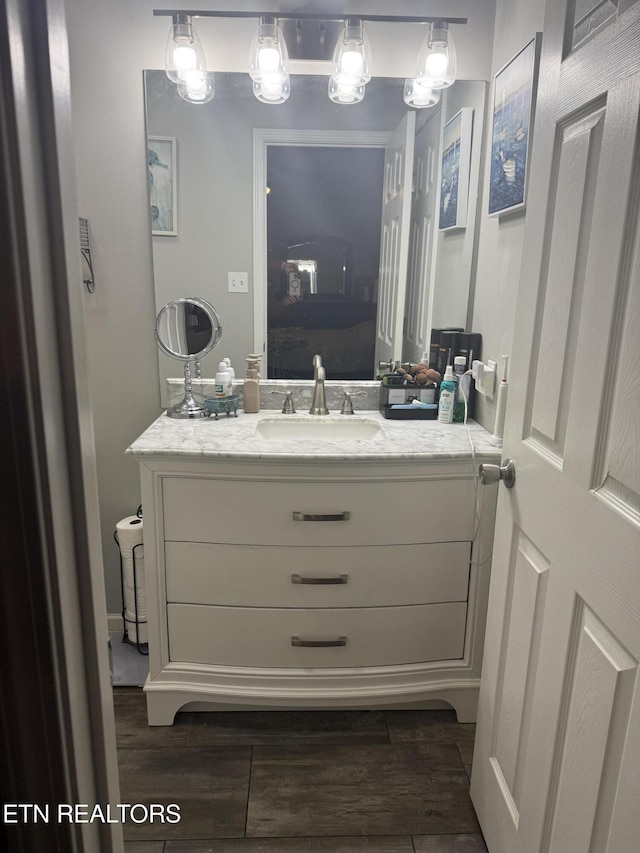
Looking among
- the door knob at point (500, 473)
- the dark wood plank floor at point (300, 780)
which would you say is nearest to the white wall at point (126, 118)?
the dark wood plank floor at point (300, 780)

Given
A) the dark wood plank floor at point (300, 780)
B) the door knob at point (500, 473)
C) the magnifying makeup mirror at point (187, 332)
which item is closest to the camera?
the door knob at point (500, 473)

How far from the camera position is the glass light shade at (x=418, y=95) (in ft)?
6.24

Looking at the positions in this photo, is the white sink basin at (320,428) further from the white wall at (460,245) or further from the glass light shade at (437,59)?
the glass light shade at (437,59)

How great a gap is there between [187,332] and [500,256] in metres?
1.08

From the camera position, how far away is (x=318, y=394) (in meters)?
2.07

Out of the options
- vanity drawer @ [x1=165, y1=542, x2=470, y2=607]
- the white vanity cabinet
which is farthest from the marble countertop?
vanity drawer @ [x1=165, y1=542, x2=470, y2=607]

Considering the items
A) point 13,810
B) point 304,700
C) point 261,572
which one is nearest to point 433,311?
point 261,572

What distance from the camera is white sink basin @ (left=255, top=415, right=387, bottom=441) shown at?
6.61 ft

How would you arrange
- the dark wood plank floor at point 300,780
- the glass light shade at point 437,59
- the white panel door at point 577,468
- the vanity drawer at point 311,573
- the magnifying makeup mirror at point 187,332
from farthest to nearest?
the magnifying makeup mirror at point 187,332 < the glass light shade at point 437,59 < the vanity drawer at point 311,573 < the dark wood plank floor at point 300,780 < the white panel door at point 577,468

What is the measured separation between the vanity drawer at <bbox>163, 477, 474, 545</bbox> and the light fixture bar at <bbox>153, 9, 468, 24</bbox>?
1457mm

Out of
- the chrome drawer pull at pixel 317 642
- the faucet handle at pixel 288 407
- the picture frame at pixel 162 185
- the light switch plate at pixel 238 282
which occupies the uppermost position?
the picture frame at pixel 162 185

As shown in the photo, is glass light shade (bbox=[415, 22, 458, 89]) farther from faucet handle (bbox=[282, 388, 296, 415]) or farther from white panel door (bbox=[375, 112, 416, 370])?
faucet handle (bbox=[282, 388, 296, 415])

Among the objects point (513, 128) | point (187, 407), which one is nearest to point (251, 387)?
point (187, 407)

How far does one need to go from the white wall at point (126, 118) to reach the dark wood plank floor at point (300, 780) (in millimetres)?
1143
